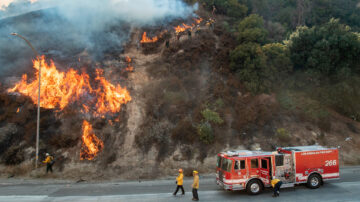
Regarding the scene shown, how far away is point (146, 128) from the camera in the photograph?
18484 mm

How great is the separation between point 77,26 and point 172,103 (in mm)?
16231

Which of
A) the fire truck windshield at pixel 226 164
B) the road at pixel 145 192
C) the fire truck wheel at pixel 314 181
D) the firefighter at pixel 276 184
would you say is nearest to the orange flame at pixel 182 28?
the road at pixel 145 192

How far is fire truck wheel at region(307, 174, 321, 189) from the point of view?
1131cm

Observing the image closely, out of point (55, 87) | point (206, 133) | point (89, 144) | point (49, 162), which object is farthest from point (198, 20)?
point (49, 162)

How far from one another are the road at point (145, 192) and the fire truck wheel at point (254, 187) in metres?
0.23

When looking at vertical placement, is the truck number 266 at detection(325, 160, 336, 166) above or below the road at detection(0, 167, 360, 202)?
above

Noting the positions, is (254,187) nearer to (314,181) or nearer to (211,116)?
(314,181)

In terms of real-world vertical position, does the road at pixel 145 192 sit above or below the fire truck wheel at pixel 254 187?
below

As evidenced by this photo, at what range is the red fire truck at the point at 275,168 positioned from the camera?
10609 mm

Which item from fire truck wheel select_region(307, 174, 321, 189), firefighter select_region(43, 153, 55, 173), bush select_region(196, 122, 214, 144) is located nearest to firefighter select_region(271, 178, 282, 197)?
fire truck wheel select_region(307, 174, 321, 189)

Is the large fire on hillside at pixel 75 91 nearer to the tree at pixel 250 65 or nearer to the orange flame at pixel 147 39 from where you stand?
the orange flame at pixel 147 39

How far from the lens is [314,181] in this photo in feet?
37.4

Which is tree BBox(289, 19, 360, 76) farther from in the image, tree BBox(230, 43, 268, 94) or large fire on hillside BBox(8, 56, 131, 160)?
large fire on hillside BBox(8, 56, 131, 160)

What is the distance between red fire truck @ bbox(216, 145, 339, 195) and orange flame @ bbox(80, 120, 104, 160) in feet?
32.1
